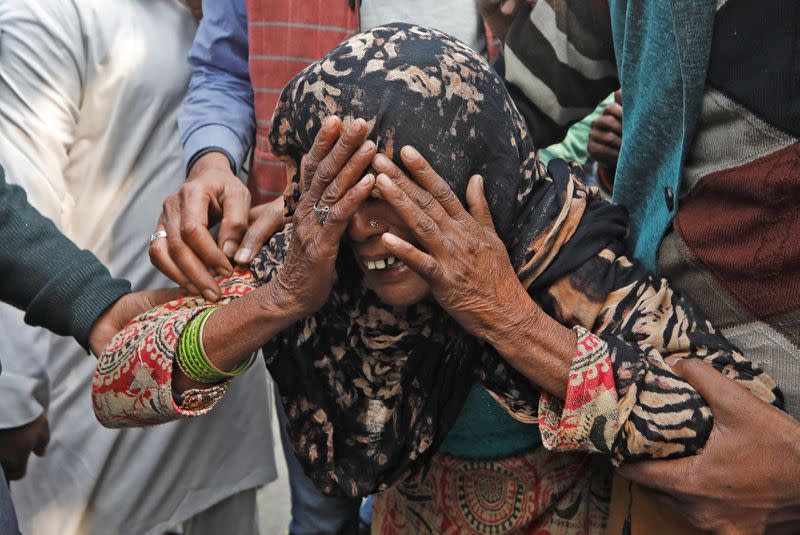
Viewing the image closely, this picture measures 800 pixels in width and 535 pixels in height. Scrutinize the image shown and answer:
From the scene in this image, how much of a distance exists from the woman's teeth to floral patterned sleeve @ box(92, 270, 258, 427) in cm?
34

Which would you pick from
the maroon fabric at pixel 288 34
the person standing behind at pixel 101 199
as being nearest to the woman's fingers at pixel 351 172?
the maroon fabric at pixel 288 34

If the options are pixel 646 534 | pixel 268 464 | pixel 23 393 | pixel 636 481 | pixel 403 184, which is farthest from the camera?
pixel 268 464

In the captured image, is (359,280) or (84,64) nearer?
(359,280)

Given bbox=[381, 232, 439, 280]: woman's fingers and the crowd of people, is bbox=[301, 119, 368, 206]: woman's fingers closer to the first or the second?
the crowd of people

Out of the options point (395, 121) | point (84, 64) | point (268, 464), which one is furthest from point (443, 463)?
point (84, 64)

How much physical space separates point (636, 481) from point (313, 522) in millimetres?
1494

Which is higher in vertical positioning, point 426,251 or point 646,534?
point 426,251

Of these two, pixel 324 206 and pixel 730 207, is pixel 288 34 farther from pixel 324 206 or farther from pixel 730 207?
pixel 730 207

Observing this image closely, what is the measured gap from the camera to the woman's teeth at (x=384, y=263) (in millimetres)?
1421

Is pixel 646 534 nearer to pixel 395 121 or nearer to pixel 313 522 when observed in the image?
pixel 395 121

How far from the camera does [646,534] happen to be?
1504mm

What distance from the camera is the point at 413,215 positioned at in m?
1.29

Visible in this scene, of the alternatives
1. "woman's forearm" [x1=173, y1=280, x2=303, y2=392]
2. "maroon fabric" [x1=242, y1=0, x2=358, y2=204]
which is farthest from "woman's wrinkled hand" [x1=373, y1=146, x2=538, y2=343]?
"maroon fabric" [x1=242, y1=0, x2=358, y2=204]

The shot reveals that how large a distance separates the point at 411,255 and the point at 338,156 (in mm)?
203
